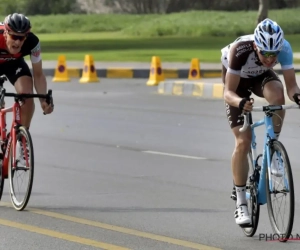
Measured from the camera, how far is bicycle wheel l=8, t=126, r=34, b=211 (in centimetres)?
891

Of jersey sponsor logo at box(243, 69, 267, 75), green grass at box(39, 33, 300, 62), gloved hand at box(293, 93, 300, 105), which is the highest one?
jersey sponsor logo at box(243, 69, 267, 75)

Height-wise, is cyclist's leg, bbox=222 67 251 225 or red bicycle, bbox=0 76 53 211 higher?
cyclist's leg, bbox=222 67 251 225

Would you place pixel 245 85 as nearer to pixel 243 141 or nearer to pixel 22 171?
pixel 243 141

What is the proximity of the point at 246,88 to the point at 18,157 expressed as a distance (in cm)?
211

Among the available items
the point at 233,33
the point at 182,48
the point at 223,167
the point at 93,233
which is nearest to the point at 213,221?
the point at 93,233

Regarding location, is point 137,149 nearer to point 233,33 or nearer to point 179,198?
point 179,198

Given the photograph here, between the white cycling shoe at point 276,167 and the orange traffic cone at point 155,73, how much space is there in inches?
700

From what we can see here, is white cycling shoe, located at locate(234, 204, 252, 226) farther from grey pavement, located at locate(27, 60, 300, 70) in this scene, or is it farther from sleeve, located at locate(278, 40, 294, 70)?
grey pavement, located at locate(27, 60, 300, 70)

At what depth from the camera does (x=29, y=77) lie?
935 centimetres

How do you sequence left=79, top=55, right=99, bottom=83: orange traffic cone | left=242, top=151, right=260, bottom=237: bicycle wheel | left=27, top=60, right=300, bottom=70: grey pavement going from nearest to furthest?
left=242, top=151, right=260, bottom=237: bicycle wheel < left=79, top=55, right=99, bottom=83: orange traffic cone < left=27, top=60, right=300, bottom=70: grey pavement

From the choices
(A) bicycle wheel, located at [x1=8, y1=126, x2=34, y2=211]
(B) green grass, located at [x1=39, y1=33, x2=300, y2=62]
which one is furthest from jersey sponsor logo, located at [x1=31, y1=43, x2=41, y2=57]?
(B) green grass, located at [x1=39, y1=33, x2=300, y2=62]

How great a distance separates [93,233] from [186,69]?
20.3 metres

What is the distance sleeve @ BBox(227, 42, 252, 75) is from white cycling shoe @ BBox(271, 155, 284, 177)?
70 cm

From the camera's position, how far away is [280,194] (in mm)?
7480
